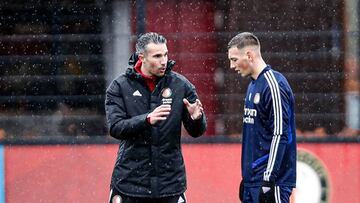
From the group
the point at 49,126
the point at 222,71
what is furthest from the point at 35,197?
the point at 222,71

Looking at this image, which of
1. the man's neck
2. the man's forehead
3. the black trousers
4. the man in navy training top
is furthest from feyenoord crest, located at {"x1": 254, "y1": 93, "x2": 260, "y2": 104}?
the black trousers

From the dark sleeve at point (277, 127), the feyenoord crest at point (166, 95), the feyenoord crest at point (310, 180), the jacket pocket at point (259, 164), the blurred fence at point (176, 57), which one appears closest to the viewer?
the dark sleeve at point (277, 127)

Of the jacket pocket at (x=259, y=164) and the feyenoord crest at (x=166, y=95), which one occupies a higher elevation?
the feyenoord crest at (x=166, y=95)

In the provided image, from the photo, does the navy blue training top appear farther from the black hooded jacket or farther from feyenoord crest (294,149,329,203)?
feyenoord crest (294,149,329,203)

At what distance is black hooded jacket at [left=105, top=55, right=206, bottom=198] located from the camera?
7.00m

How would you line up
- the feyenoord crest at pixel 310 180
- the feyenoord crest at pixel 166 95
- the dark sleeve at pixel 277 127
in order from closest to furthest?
the dark sleeve at pixel 277 127, the feyenoord crest at pixel 166 95, the feyenoord crest at pixel 310 180

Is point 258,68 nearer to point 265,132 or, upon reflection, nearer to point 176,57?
point 265,132

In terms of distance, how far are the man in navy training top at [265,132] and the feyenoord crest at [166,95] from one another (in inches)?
19.5

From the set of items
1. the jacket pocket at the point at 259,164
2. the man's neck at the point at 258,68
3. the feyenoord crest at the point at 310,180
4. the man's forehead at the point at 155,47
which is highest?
the man's forehead at the point at 155,47

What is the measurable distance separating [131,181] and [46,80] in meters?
3.08

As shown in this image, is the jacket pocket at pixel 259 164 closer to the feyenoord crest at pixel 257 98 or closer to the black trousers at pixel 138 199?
the feyenoord crest at pixel 257 98

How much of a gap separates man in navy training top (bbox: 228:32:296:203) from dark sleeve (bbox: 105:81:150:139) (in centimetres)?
74

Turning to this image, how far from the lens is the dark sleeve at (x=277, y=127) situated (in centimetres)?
666

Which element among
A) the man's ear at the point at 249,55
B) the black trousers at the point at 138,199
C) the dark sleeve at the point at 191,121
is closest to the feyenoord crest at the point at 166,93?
the dark sleeve at the point at 191,121
